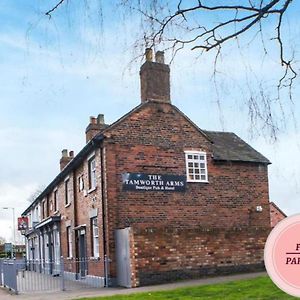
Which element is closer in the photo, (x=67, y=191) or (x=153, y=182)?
(x=153, y=182)

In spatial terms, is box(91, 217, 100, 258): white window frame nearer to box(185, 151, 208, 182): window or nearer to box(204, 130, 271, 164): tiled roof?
box(185, 151, 208, 182): window

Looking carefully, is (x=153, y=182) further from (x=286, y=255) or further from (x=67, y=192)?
(x=286, y=255)

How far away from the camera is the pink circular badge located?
3859 mm

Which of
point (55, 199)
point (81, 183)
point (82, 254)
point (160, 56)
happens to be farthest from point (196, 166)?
point (160, 56)

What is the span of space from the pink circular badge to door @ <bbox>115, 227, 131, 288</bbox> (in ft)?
51.5

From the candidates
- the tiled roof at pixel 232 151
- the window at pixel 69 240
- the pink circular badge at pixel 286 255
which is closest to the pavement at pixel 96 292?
the tiled roof at pixel 232 151

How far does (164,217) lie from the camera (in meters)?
22.5

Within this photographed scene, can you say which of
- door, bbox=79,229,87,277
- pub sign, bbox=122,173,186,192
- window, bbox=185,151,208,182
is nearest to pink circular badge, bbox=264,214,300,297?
pub sign, bbox=122,173,186,192

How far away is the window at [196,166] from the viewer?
23.5 meters

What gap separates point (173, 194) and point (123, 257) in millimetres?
4043

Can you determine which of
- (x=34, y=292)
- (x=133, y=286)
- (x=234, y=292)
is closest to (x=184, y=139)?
(x=133, y=286)

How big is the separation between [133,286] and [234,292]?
5.65m

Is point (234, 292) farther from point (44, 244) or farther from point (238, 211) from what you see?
point (44, 244)

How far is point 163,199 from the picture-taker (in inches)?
886
